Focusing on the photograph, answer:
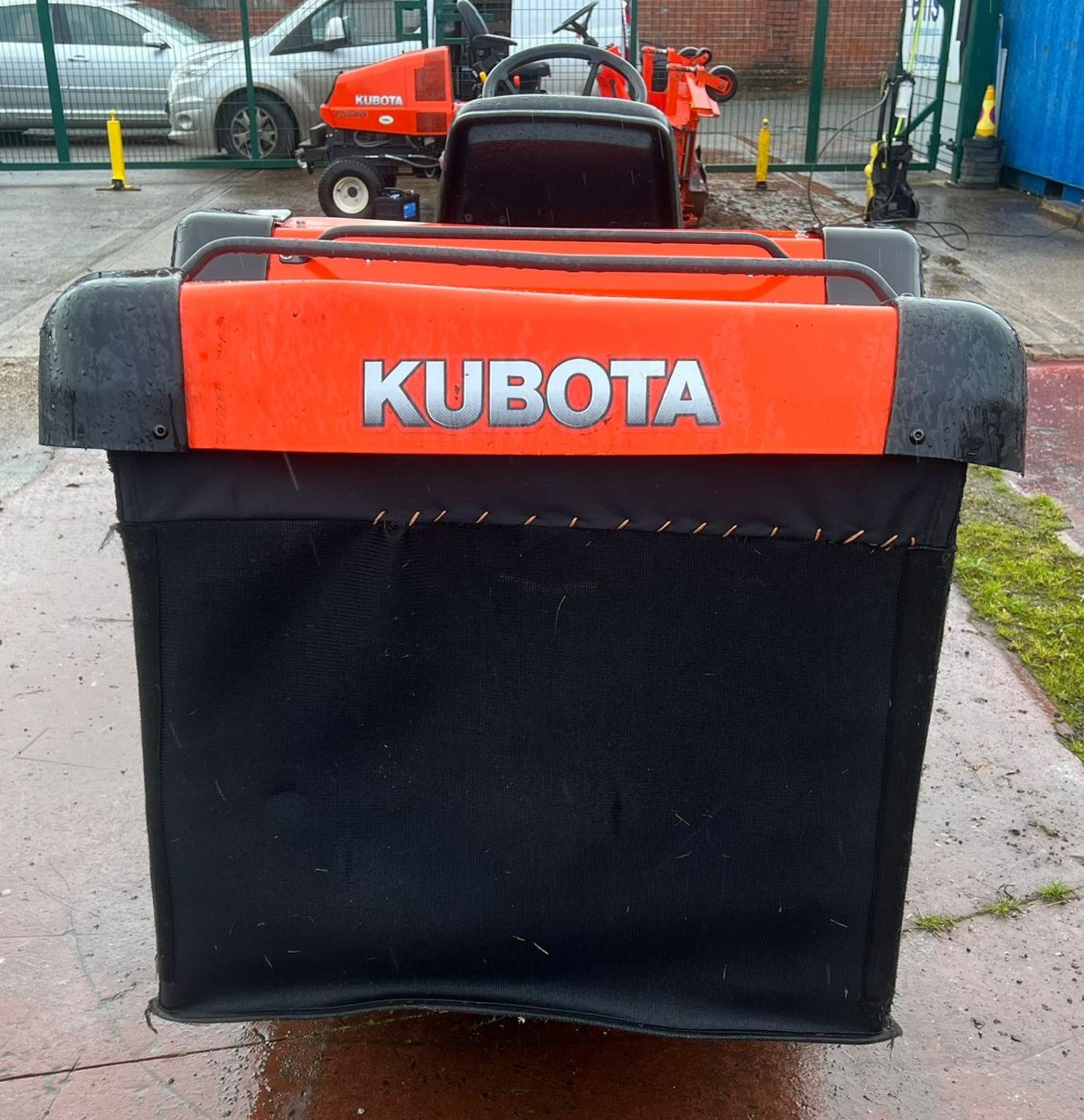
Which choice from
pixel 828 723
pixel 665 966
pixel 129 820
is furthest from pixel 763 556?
pixel 129 820

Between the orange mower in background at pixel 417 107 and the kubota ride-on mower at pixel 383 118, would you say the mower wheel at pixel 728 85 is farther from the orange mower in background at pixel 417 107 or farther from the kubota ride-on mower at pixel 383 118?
the kubota ride-on mower at pixel 383 118

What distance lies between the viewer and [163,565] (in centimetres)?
174

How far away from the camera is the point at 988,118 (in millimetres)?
12148

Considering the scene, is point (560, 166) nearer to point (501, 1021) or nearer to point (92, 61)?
point (501, 1021)

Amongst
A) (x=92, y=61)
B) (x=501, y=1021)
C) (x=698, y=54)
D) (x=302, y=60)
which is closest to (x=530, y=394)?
(x=501, y=1021)

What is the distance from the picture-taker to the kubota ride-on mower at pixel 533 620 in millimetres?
1638

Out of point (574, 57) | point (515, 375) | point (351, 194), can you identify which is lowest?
point (351, 194)

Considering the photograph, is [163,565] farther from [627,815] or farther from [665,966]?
[665,966]

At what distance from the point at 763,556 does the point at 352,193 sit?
31.0 feet

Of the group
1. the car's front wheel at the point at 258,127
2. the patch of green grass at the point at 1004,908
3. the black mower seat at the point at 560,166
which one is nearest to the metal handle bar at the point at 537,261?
the patch of green grass at the point at 1004,908

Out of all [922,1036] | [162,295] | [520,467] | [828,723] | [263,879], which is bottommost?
[922,1036]

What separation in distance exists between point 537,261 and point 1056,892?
79.9 inches

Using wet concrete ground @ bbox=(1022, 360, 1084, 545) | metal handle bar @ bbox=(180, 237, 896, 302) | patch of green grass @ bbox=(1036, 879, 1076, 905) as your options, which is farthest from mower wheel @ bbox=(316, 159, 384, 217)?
metal handle bar @ bbox=(180, 237, 896, 302)

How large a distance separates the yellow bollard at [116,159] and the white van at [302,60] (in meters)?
1.09
